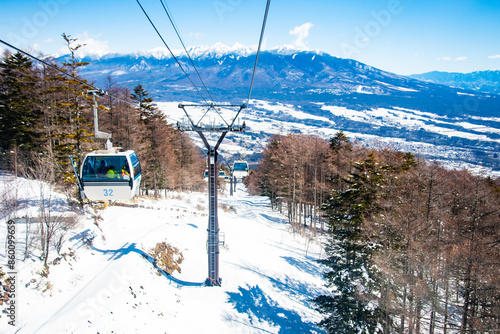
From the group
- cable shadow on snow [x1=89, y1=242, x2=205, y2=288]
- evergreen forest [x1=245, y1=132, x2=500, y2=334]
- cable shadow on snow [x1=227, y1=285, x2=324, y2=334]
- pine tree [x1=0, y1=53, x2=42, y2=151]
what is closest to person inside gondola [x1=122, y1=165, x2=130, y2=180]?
cable shadow on snow [x1=89, y1=242, x2=205, y2=288]

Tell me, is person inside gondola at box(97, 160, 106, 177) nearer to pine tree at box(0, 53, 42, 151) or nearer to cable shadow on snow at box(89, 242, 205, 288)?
cable shadow on snow at box(89, 242, 205, 288)

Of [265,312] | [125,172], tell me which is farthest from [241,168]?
[125,172]

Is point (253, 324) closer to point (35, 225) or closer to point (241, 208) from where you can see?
point (35, 225)

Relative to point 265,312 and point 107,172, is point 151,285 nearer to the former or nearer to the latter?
point 107,172

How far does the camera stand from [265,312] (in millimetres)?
15734

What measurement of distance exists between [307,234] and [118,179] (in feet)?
84.7

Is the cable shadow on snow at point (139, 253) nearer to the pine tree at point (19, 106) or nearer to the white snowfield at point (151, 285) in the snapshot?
the white snowfield at point (151, 285)

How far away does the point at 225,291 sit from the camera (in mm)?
15391

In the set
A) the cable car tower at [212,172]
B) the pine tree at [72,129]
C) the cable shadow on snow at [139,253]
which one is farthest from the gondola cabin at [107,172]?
the pine tree at [72,129]

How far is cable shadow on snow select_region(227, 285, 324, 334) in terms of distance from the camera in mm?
14711

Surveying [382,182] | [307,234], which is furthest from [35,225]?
[307,234]

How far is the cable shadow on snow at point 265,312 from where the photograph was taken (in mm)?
14711

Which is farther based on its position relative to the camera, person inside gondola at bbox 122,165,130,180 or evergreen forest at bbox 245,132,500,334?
evergreen forest at bbox 245,132,500,334

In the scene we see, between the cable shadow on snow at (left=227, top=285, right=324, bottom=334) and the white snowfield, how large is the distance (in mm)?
73
